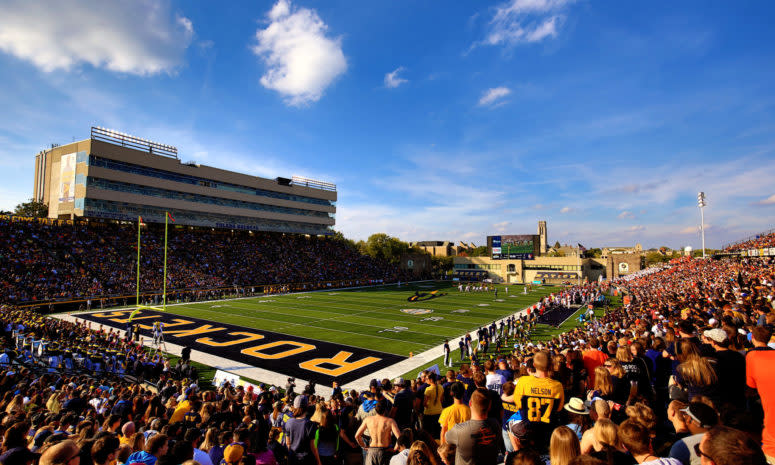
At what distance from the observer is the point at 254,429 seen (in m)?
4.45

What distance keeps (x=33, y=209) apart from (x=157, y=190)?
2659 cm

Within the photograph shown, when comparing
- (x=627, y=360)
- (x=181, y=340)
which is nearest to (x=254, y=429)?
(x=627, y=360)

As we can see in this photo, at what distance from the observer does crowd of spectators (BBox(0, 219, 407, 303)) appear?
31.8m

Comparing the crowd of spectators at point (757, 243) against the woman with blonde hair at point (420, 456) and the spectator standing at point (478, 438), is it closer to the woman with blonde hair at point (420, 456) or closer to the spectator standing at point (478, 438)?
the spectator standing at point (478, 438)

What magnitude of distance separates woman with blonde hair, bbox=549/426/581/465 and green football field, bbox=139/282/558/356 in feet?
53.4

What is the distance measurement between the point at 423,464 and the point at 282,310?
30.2m

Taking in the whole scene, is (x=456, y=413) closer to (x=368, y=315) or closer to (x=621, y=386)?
(x=621, y=386)

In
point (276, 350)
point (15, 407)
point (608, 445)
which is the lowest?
point (276, 350)

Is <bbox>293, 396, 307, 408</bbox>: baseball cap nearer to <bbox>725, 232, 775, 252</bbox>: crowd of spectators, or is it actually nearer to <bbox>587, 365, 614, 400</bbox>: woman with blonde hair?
<bbox>587, 365, 614, 400</bbox>: woman with blonde hair

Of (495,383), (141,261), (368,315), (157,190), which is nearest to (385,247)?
(157,190)

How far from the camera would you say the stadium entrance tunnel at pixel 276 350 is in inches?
627

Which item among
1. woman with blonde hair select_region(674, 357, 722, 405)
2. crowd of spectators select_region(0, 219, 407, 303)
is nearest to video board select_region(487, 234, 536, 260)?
crowd of spectators select_region(0, 219, 407, 303)

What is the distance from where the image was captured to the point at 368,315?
96.1ft

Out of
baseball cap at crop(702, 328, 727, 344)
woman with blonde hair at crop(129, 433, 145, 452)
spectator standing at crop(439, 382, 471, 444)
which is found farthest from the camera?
baseball cap at crop(702, 328, 727, 344)
